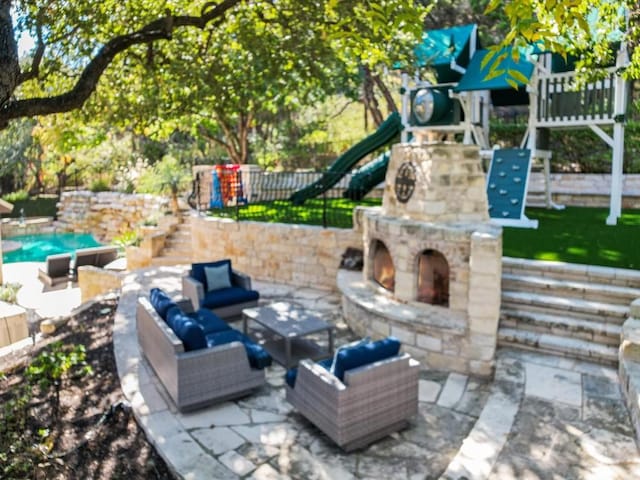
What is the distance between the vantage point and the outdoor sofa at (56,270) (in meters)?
15.2

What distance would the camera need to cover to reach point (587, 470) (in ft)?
15.0

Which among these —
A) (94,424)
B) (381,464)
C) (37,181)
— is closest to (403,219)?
(381,464)

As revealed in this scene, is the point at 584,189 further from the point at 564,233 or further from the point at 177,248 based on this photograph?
the point at 177,248

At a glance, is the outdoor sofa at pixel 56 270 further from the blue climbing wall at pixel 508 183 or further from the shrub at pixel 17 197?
the shrub at pixel 17 197

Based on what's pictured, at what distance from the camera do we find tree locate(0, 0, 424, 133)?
5.21 m

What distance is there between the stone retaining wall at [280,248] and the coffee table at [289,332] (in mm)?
3068

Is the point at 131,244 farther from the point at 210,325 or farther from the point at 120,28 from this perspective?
the point at 210,325

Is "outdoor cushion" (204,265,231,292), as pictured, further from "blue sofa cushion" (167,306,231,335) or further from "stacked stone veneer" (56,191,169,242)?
"stacked stone veneer" (56,191,169,242)

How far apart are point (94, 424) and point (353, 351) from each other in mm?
2973

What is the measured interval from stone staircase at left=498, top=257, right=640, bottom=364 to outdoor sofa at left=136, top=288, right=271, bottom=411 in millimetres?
3707

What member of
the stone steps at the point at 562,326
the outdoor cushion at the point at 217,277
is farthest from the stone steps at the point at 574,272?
the outdoor cushion at the point at 217,277

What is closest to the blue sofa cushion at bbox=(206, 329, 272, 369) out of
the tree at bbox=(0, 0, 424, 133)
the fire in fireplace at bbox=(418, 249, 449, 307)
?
the fire in fireplace at bbox=(418, 249, 449, 307)

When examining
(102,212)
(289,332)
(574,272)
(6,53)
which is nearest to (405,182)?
(574,272)

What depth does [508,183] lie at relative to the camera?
11125mm
